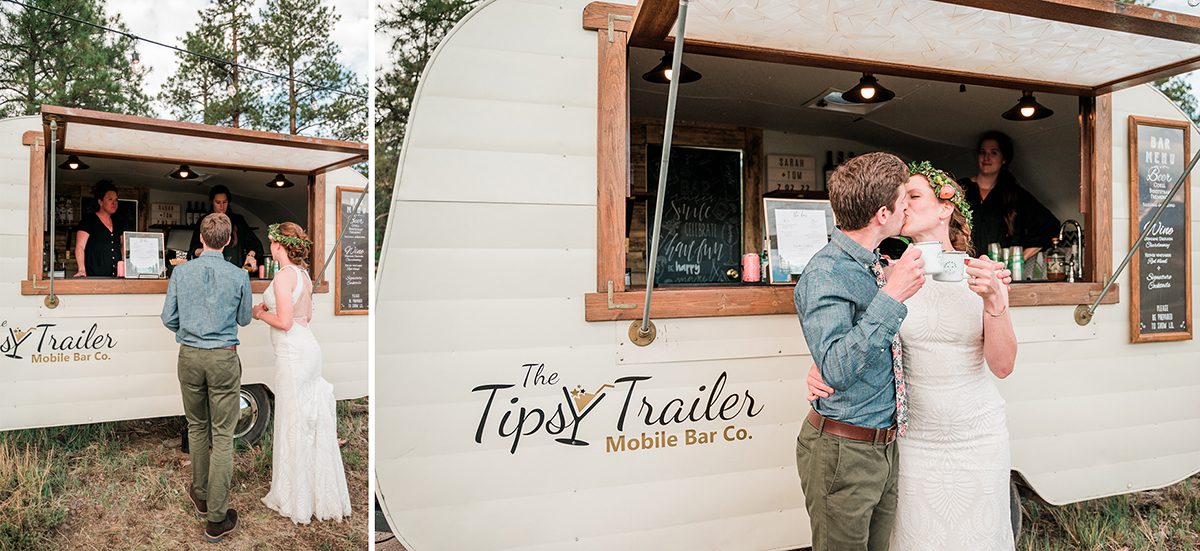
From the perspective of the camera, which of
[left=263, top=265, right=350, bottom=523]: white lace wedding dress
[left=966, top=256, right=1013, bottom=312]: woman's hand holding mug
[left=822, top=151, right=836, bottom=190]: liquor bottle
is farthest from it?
[left=822, top=151, right=836, bottom=190]: liquor bottle

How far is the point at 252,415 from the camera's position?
2.22 meters

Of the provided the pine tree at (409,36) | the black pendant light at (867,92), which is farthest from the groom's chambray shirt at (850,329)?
the pine tree at (409,36)

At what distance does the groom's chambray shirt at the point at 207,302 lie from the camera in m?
2.05

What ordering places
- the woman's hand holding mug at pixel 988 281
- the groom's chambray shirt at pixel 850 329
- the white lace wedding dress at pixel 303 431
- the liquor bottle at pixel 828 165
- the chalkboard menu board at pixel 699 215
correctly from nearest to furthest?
the groom's chambray shirt at pixel 850 329, the woman's hand holding mug at pixel 988 281, the white lace wedding dress at pixel 303 431, the chalkboard menu board at pixel 699 215, the liquor bottle at pixel 828 165

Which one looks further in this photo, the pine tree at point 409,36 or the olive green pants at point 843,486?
the pine tree at point 409,36

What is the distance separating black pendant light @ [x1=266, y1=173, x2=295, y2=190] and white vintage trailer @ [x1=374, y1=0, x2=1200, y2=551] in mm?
604

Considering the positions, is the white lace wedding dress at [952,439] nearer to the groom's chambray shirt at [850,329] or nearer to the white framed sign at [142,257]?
the groom's chambray shirt at [850,329]

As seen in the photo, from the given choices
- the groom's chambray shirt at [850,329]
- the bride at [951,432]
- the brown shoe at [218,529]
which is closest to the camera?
the groom's chambray shirt at [850,329]

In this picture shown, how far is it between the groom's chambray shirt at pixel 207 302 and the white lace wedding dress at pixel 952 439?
2164mm

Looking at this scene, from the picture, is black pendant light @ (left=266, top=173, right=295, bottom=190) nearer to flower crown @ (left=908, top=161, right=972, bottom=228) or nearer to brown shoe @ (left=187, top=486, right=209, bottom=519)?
brown shoe @ (left=187, top=486, right=209, bottom=519)

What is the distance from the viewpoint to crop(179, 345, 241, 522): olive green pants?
2.13 metres

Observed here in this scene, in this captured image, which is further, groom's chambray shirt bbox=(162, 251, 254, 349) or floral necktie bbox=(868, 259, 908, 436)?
groom's chambray shirt bbox=(162, 251, 254, 349)

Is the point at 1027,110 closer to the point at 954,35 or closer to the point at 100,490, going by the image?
the point at 954,35

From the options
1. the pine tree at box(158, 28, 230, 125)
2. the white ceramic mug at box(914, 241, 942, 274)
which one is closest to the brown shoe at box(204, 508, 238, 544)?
the pine tree at box(158, 28, 230, 125)
